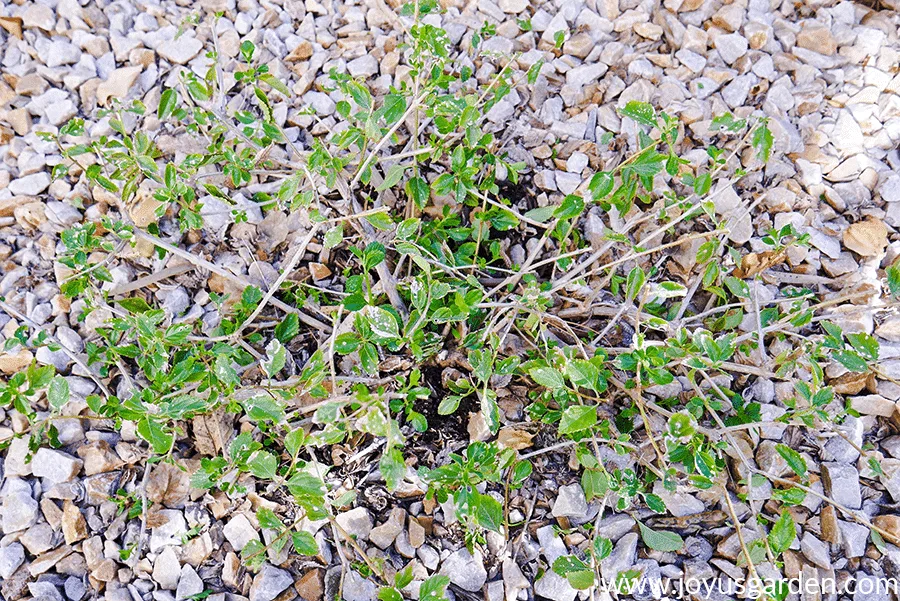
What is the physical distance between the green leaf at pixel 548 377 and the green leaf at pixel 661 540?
1.03ft

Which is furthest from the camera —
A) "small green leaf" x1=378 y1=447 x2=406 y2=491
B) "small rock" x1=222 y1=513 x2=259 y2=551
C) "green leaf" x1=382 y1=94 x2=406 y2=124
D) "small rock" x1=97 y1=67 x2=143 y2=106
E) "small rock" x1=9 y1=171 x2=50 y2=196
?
"small rock" x1=97 y1=67 x2=143 y2=106

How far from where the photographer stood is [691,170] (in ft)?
4.89

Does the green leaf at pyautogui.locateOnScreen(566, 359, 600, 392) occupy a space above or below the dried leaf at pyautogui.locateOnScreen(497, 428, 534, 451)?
above

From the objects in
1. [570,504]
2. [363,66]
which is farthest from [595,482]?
[363,66]

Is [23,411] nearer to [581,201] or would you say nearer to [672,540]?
[581,201]

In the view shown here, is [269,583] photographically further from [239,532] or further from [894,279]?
[894,279]

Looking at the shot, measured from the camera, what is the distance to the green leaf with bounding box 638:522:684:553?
3.87 ft

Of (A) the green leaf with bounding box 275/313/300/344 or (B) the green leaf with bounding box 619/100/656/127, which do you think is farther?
(A) the green leaf with bounding box 275/313/300/344

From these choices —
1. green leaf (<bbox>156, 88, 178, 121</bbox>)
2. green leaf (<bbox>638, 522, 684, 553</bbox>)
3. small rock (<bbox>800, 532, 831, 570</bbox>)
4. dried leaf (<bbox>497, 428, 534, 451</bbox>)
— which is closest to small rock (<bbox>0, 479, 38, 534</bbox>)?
green leaf (<bbox>156, 88, 178, 121</bbox>)

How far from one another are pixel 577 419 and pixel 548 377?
8 centimetres

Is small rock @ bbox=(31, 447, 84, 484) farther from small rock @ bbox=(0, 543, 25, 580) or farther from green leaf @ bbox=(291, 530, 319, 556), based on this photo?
green leaf @ bbox=(291, 530, 319, 556)

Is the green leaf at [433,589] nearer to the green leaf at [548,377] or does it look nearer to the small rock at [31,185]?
the green leaf at [548,377]

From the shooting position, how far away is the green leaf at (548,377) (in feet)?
3.53

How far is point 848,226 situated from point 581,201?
0.70 meters
